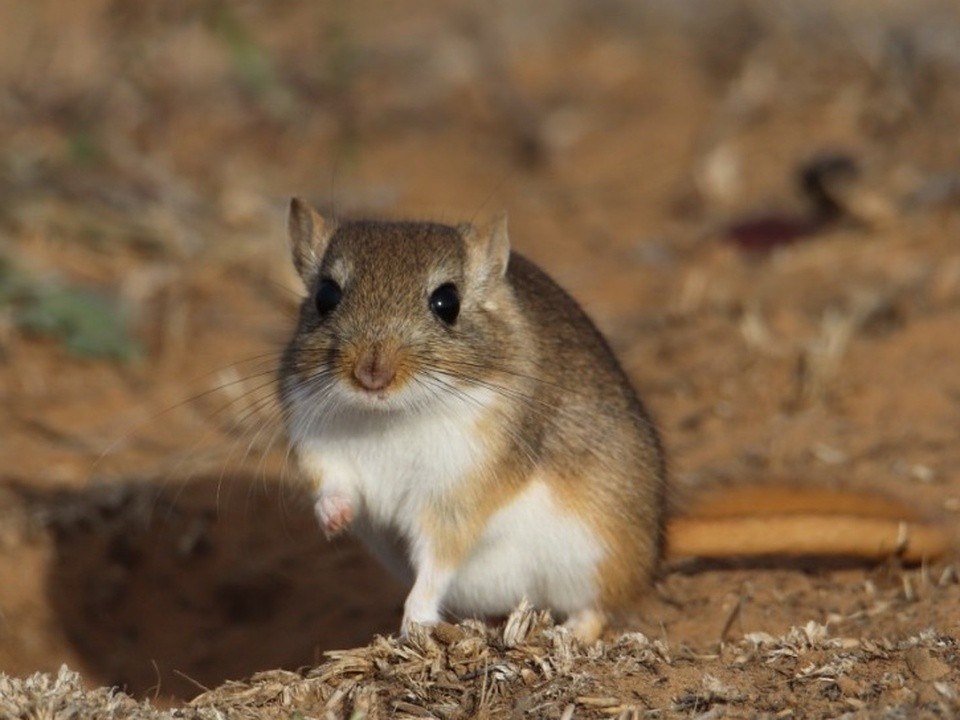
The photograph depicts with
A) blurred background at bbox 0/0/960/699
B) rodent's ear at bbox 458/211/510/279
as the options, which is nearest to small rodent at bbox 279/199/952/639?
rodent's ear at bbox 458/211/510/279

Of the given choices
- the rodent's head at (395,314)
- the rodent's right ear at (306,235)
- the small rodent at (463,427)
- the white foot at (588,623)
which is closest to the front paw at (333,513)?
the small rodent at (463,427)

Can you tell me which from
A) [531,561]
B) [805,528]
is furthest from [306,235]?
[805,528]

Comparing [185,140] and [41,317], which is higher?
[185,140]

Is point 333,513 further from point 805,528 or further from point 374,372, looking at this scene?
point 805,528

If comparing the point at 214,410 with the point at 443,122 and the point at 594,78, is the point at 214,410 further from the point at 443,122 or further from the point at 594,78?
the point at 594,78

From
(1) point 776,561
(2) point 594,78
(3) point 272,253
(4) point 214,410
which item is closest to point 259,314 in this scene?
(3) point 272,253

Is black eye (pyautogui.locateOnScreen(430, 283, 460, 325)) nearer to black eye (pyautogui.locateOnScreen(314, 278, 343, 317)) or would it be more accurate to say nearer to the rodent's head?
the rodent's head

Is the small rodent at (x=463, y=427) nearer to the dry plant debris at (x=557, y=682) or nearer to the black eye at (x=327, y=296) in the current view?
the black eye at (x=327, y=296)
